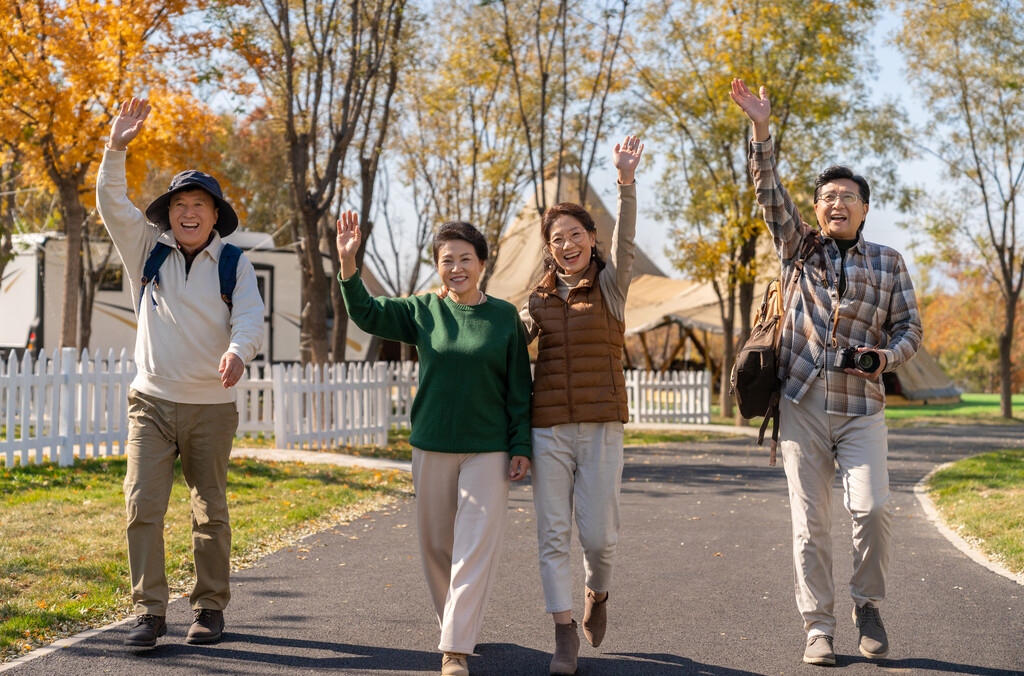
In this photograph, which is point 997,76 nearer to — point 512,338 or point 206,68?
point 206,68

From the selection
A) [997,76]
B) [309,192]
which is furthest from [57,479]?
[997,76]

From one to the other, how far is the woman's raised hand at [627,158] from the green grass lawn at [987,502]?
12.8ft

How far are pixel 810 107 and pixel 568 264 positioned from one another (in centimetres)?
1608

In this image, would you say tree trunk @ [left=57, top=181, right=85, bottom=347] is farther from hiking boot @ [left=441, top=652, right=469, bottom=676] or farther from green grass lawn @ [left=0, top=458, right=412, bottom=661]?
hiking boot @ [left=441, top=652, right=469, bottom=676]

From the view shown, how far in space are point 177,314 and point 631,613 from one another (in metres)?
2.72

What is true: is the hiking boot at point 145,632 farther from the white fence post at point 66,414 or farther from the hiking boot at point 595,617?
the white fence post at point 66,414

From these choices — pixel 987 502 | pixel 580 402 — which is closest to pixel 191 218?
pixel 580 402

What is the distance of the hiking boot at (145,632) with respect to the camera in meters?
4.37

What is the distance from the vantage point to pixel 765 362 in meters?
4.51

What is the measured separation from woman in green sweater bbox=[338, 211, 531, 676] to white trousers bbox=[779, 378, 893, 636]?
1.26 meters

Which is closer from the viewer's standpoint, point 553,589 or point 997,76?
point 553,589

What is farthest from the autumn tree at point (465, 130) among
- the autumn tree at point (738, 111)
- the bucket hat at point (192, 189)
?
the bucket hat at point (192, 189)

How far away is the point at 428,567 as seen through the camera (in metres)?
4.37

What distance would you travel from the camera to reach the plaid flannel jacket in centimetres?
439
